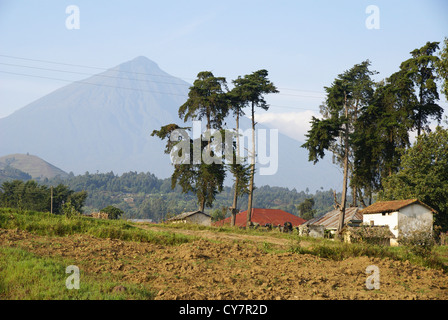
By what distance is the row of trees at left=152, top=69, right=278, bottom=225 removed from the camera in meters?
45.7

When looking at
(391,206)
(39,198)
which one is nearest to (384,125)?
(391,206)

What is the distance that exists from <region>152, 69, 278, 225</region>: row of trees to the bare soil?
2723 cm

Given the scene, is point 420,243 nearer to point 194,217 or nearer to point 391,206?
point 391,206

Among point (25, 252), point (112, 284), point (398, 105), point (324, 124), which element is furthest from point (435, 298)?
point (398, 105)

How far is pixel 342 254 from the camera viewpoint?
18250 mm

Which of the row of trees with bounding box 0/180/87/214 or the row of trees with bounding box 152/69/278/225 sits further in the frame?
the row of trees with bounding box 0/180/87/214

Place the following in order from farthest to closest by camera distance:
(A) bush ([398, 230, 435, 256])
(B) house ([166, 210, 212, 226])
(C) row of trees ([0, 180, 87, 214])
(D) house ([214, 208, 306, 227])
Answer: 1. (D) house ([214, 208, 306, 227])
2. (C) row of trees ([0, 180, 87, 214])
3. (B) house ([166, 210, 212, 226])
4. (A) bush ([398, 230, 435, 256])

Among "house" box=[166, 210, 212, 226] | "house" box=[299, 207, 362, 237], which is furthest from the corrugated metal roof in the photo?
"house" box=[166, 210, 212, 226]

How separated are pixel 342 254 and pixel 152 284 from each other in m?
8.98

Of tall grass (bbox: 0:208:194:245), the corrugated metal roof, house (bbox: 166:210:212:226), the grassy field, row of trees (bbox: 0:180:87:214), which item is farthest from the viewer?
row of trees (bbox: 0:180:87:214)

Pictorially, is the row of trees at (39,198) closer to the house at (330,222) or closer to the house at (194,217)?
the house at (194,217)

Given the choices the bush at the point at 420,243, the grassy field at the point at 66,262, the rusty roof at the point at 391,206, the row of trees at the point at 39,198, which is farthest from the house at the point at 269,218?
the bush at the point at 420,243

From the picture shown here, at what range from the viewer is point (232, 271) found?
13742 millimetres

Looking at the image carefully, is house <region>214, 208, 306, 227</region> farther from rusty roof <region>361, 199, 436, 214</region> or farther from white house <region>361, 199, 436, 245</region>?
white house <region>361, 199, 436, 245</region>
